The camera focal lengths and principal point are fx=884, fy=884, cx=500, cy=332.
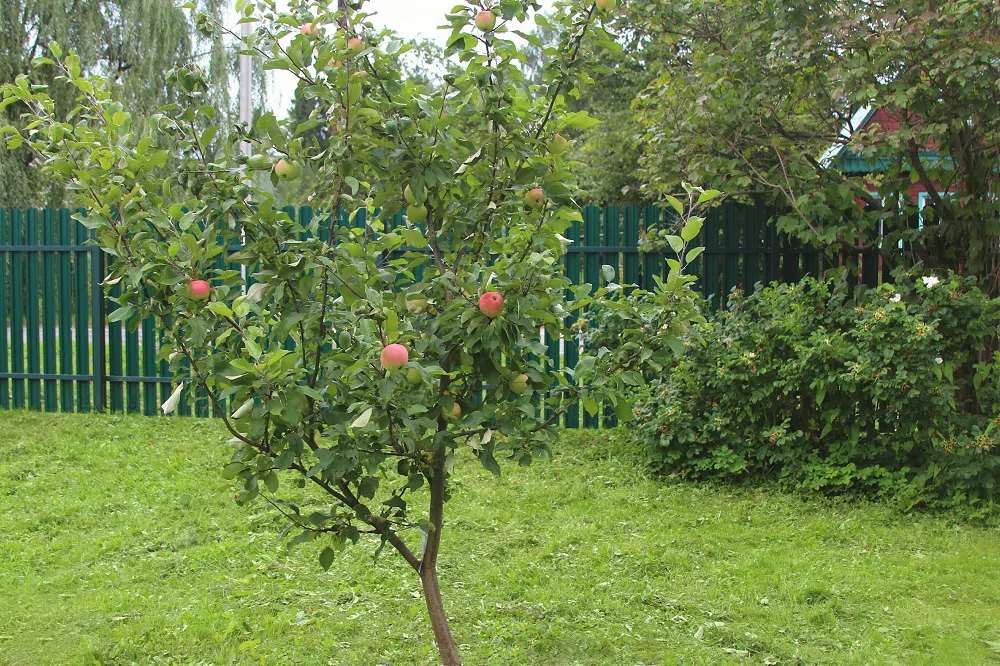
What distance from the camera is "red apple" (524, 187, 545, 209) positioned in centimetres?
242

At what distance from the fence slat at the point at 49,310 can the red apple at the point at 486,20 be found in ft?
21.8

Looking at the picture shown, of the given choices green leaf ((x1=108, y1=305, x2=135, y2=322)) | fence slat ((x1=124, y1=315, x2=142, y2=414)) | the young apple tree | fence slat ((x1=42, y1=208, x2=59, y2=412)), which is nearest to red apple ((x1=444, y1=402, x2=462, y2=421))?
the young apple tree

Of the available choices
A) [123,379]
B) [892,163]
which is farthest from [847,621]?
[123,379]

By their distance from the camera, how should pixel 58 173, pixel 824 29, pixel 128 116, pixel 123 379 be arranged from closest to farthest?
pixel 58 173, pixel 128 116, pixel 824 29, pixel 123 379

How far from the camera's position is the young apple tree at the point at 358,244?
2193 millimetres

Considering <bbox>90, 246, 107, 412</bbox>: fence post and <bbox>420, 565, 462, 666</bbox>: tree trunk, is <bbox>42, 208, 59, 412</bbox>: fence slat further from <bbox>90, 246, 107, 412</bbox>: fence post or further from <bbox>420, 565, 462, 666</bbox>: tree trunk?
<bbox>420, 565, 462, 666</bbox>: tree trunk

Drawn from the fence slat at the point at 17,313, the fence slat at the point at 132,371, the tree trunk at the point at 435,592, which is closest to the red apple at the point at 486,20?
the tree trunk at the point at 435,592

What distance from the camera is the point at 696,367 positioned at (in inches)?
230

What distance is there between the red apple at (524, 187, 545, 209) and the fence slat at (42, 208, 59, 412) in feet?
21.4

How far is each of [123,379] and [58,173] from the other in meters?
5.66

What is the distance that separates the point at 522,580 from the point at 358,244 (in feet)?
7.45

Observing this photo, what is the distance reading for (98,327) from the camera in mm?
7562

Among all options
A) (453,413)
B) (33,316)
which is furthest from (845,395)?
(33,316)

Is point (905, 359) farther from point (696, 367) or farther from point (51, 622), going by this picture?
point (51, 622)
